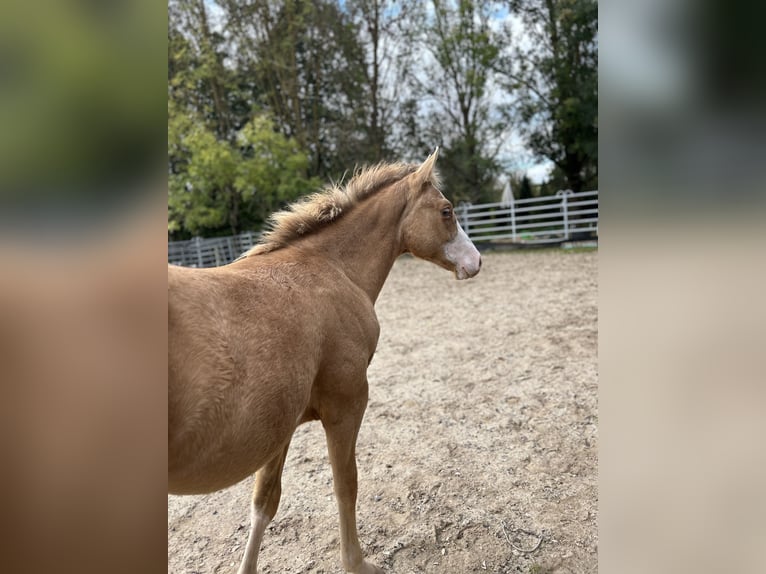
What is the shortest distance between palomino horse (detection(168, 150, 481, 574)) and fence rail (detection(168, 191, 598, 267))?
11916mm

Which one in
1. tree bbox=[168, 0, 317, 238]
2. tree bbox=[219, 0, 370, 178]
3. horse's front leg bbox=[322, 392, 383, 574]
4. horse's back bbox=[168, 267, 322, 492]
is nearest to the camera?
horse's back bbox=[168, 267, 322, 492]

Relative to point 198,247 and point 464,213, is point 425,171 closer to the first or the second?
point 464,213

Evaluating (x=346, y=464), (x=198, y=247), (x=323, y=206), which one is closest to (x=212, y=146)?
(x=198, y=247)

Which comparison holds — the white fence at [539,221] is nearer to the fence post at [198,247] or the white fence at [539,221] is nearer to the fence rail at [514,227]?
the fence rail at [514,227]

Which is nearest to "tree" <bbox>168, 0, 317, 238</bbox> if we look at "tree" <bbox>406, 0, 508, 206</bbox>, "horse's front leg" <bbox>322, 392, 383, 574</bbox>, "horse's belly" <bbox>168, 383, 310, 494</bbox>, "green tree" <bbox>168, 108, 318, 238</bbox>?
"green tree" <bbox>168, 108, 318, 238</bbox>

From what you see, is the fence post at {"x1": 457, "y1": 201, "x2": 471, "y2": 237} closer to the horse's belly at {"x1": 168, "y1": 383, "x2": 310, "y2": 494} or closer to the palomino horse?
the palomino horse

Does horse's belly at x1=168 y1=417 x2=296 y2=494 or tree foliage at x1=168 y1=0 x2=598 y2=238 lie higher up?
tree foliage at x1=168 y1=0 x2=598 y2=238

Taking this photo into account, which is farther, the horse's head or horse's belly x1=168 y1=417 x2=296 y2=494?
the horse's head

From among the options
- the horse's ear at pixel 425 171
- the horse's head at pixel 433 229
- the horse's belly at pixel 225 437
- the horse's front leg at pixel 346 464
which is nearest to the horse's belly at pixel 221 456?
the horse's belly at pixel 225 437

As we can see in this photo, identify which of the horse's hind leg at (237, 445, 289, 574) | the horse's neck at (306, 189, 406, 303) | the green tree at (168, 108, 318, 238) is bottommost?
the horse's hind leg at (237, 445, 289, 574)

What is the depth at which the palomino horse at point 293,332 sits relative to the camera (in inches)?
44.8

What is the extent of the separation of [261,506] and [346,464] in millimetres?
549

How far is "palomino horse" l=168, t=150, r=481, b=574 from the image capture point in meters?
1.14
